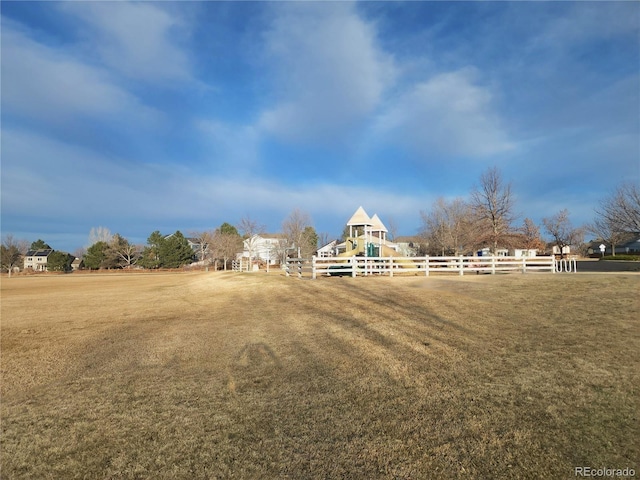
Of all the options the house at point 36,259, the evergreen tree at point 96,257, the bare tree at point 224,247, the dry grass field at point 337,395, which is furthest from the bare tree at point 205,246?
the dry grass field at point 337,395

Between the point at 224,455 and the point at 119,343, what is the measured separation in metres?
6.49

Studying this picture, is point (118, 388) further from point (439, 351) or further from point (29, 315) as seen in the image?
point (29, 315)

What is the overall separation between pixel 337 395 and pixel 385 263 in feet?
59.8

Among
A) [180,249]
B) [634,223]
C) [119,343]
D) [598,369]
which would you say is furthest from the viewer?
[180,249]

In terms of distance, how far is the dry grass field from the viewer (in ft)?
11.8

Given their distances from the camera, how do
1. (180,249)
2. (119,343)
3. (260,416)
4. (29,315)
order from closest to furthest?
(260,416) → (119,343) → (29,315) → (180,249)

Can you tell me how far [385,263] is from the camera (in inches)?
904

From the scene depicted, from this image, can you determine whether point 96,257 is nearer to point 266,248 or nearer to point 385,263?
point 266,248

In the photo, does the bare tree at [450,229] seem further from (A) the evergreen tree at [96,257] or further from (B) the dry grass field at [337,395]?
(A) the evergreen tree at [96,257]

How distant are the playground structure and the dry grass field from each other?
1067cm

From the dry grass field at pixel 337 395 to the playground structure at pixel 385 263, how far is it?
10.7m

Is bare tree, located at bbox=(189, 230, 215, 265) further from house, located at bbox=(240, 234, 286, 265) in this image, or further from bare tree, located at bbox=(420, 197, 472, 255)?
bare tree, located at bbox=(420, 197, 472, 255)

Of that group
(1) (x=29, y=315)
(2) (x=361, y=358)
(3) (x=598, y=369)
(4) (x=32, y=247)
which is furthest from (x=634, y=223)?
(4) (x=32, y=247)

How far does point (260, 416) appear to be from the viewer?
4598mm
